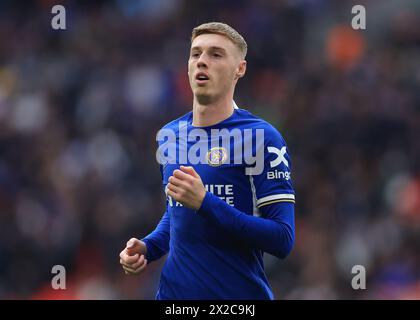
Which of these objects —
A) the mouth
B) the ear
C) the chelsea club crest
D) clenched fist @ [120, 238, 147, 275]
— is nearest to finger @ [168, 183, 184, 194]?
the chelsea club crest

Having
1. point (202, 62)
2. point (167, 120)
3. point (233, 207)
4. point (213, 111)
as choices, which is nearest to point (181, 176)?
point (233, 207)

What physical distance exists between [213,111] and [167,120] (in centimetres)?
625

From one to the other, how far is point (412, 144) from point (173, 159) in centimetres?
611

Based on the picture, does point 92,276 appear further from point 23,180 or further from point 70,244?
point 23,180

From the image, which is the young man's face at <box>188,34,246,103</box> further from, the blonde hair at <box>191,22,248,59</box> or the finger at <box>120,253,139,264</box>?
the finger at <box>120,253,139,264</box>

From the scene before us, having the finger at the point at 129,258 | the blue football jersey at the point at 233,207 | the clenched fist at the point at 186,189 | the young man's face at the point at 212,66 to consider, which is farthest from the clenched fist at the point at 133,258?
the young man's face at the point at 212,66

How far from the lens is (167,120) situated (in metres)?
11.0

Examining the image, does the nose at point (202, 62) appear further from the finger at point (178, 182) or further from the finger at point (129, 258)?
the finger at point (129, 258)

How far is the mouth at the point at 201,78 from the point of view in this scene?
15.5 ft

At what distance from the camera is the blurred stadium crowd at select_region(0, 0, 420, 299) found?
30.8 ft

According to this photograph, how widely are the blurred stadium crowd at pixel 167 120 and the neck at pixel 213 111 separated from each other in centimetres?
433
